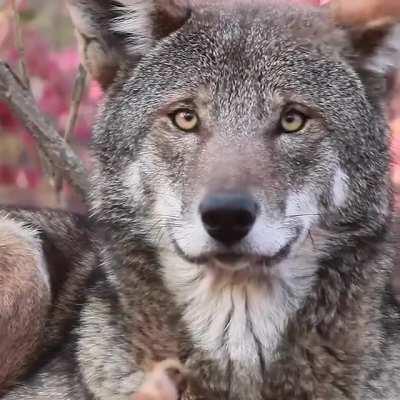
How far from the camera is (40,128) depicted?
651 centimetres

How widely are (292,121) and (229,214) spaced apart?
0.65 m

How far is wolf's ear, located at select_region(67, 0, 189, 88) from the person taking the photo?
517 centimetres

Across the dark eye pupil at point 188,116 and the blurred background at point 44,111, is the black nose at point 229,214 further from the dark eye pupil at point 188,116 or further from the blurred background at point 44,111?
the blurred background at point 44,111

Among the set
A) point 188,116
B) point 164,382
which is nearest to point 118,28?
point 188,116

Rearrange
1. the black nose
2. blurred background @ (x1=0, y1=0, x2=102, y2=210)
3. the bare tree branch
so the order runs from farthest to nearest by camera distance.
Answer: blurred background @ (x1=0, y1=0, x2=102, y2=210), the bare tree branch, the black nose

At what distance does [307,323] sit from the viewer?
5.05 m

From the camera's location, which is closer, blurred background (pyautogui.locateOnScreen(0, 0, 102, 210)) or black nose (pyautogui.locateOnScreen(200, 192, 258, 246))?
black nose (pyautogui.locateOnScreen(200, 192, 258, 246))

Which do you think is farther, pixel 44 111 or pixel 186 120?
pixel 44 111

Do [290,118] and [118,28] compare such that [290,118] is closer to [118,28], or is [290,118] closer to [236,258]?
[236,258]

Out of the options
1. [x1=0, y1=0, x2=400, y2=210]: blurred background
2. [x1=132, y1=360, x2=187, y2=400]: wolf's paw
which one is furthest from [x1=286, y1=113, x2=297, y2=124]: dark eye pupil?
[x1=0, y1=0, x2=400, y2=210]: blurred background

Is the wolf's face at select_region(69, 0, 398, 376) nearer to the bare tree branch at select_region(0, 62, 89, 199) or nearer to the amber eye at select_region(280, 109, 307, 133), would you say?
the amber eye at select_region(280, 109, 307, 133)

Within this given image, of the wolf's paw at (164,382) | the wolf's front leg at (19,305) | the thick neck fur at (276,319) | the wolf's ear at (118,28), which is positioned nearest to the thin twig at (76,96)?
the wolf's front leg at (19,305)

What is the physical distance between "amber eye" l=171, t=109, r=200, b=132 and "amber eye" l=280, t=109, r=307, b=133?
14.3 inches

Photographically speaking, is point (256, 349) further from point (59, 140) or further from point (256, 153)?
point (59, 140)
